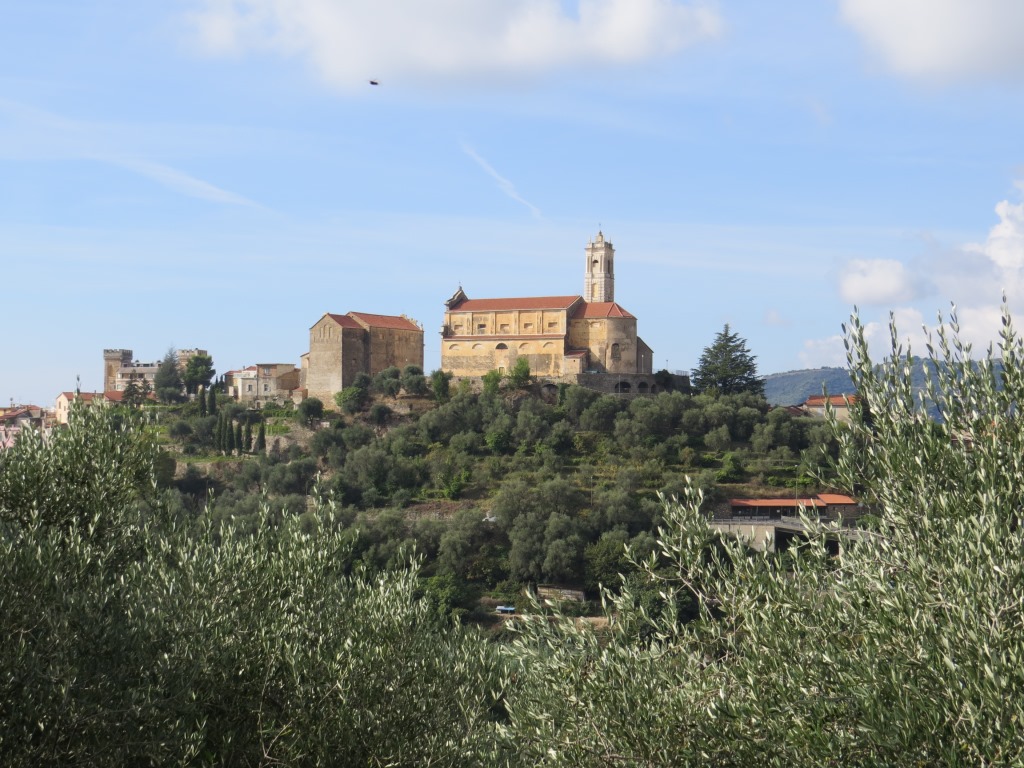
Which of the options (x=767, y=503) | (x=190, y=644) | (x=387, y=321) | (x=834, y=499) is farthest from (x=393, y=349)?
(x=190, y=644)

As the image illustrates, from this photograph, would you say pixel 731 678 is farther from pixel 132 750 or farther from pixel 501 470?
pixel 501 470

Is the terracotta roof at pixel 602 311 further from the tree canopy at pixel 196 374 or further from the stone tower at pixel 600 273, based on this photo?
the tree canopy at pixel 196 374

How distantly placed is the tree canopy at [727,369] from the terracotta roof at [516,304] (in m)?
8.59

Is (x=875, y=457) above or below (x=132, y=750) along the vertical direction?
above

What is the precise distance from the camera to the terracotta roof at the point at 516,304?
62.8 meters

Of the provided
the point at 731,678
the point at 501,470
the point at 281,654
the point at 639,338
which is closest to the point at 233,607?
the point at 281,654

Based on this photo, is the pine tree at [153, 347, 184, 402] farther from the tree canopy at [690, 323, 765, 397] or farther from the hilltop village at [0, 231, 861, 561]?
the tree canopy at [690, 323, 765, 397]

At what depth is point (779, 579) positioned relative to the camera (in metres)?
10.9

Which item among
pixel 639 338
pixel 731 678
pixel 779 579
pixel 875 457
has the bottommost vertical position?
pixel 731 678

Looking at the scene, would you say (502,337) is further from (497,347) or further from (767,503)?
(767,503)

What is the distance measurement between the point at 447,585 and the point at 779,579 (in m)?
34.2

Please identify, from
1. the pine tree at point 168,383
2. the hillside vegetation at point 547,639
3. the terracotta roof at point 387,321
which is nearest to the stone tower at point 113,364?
the pine tree at point 168,383

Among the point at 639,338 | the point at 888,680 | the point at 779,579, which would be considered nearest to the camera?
the point at 888,680

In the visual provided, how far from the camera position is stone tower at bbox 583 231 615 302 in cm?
7112
